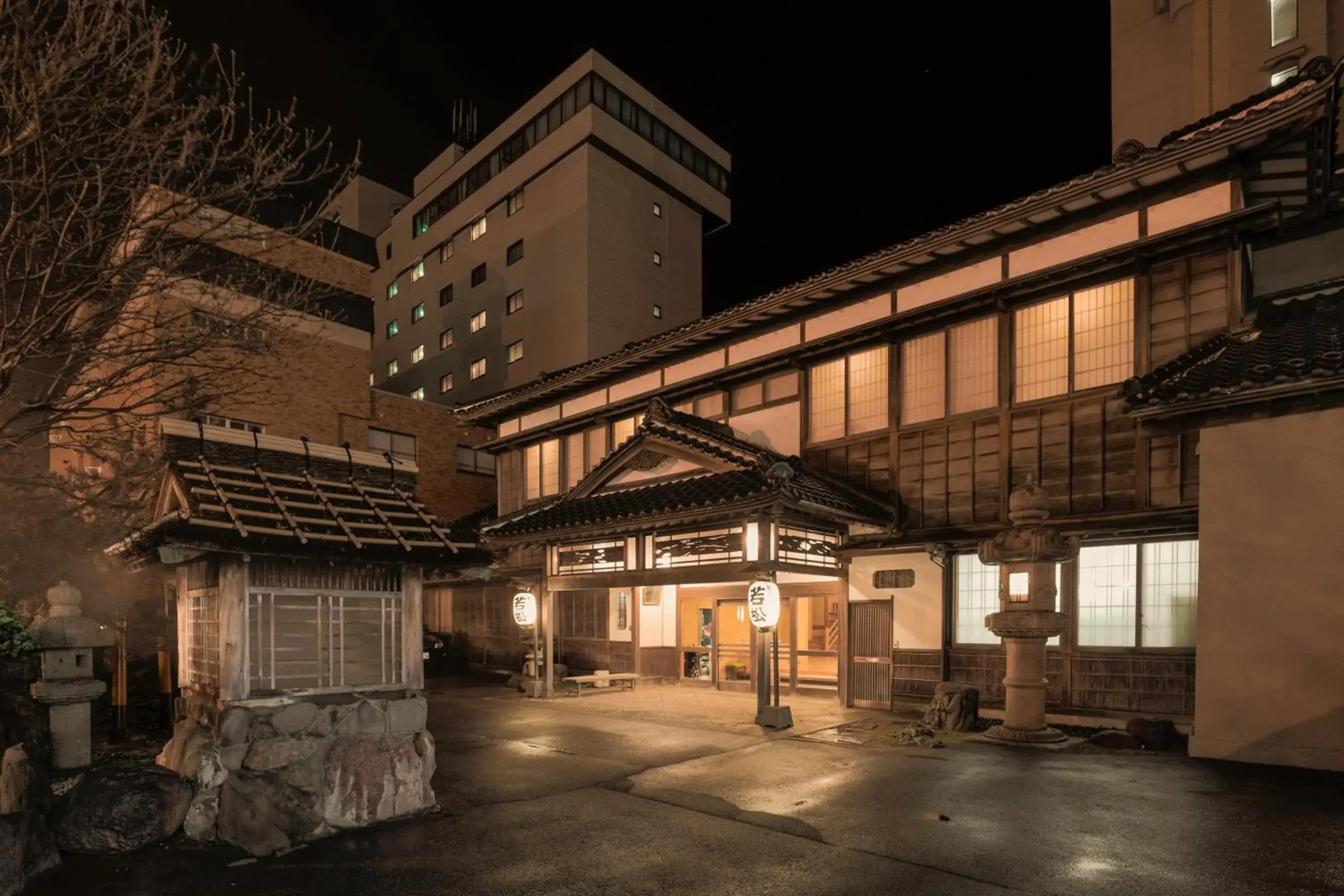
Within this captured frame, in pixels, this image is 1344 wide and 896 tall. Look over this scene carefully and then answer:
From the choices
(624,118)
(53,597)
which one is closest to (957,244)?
(53,597)

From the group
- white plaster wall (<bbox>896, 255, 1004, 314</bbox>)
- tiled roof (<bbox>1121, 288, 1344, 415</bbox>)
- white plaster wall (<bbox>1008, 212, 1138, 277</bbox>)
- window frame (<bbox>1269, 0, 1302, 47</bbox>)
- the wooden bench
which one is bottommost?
the wooden bench

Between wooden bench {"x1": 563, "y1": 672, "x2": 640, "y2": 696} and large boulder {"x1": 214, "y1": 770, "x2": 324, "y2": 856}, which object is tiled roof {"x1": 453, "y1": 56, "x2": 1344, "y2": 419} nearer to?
wooden bench {"x1": 563, "y1": 672, "x2": 640, "y2": 696}

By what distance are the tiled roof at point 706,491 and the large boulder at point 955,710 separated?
3348mm

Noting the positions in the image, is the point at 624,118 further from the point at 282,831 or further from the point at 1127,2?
the point at 282,831

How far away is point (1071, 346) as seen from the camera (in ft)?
44.9

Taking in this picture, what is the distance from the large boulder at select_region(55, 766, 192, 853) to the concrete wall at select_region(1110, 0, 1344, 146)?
1009 inches

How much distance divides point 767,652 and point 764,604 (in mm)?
1072

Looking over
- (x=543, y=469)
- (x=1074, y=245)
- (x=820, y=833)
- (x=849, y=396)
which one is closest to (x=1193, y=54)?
(x=1074, y=245)

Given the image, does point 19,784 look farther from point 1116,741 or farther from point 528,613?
point 1116,741

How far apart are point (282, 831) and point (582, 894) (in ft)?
10.4

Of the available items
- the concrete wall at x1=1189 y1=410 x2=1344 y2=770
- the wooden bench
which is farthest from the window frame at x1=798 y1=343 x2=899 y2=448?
the wooden bench

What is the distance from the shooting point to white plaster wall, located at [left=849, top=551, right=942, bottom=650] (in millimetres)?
15047

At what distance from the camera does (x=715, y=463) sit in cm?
1650

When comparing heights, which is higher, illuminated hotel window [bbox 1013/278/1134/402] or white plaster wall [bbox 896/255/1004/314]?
white plaster wall [bbox 896/255/1004/314]
